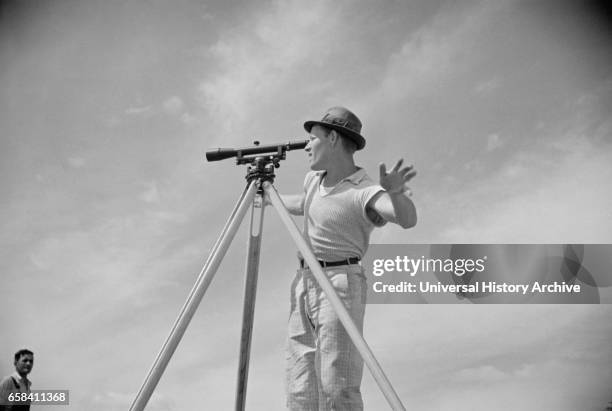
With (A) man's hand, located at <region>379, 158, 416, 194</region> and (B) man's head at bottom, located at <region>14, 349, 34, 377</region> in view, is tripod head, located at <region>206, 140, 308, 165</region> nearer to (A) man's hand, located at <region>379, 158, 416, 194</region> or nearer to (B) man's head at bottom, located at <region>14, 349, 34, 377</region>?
(A) man's hand, located at <region>379, 158, 416, 194</region>

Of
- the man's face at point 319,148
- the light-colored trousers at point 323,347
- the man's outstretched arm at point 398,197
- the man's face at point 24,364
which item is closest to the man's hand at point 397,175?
the man's outstretched arm at point 398,197

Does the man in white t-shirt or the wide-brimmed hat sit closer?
the man in white t-shirt

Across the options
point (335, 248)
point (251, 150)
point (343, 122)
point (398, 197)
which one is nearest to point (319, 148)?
point (343, 122)

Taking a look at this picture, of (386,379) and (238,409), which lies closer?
(386,379)

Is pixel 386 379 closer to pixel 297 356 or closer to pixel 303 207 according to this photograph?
pixel 297 356

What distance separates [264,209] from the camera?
384cm

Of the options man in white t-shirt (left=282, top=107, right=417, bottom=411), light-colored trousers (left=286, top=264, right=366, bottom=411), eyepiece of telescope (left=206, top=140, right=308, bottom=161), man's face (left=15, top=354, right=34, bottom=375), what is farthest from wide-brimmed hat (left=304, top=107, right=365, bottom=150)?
man's face (left=15, top=354, right=34, bottom=375)

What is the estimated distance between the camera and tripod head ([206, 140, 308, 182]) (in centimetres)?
387

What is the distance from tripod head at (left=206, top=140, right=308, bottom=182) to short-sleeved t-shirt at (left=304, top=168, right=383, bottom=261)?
1.26 feet

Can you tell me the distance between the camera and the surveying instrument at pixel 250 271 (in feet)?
10.2

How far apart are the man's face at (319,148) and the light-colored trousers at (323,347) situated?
29.1 inches

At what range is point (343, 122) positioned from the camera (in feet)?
12.9

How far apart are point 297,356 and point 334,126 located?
4.98 feet

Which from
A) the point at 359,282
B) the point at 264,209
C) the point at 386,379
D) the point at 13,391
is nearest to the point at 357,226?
the point at 359,282
